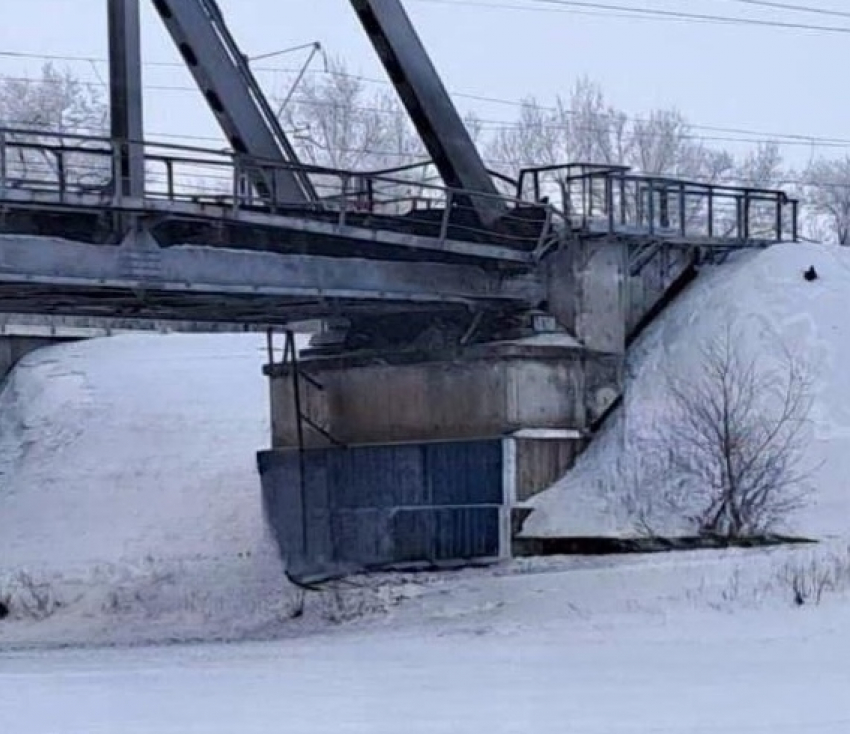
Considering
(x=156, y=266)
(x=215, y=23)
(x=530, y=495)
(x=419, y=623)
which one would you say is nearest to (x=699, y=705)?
(x=419, y=623)

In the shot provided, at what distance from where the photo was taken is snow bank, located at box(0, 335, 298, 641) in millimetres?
38250

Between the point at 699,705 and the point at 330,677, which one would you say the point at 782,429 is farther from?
the point at 699,705

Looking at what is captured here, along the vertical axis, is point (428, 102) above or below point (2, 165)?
above

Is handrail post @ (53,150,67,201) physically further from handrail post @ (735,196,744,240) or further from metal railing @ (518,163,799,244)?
handrail post @ (735,196,744,240)

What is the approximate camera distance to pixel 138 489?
4859 cm

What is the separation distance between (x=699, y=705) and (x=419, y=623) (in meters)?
13.0

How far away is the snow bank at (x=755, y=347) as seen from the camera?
104 feet

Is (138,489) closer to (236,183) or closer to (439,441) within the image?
(439,441)

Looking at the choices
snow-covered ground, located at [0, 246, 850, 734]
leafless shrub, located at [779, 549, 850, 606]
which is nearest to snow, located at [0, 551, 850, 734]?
snow-covered ground, located at [0, 246, 850, 734]

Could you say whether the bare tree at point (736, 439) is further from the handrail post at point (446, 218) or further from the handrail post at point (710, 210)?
the handrail post at point (446, 218)

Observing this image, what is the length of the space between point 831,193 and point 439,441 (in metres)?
61.8

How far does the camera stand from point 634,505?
31.8 meters

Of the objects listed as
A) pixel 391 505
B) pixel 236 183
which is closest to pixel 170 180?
pixel 236 183

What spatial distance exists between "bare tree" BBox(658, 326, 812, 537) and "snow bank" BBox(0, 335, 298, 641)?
7.86 meters
